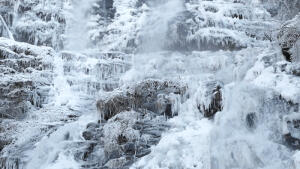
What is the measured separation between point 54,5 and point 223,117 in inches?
429

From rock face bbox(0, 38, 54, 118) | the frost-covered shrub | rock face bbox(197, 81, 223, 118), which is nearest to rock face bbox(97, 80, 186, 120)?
rock face bbox(197, 81, 223, 118)

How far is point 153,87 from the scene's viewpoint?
10.2m

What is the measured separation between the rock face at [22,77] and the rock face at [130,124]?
2.36m

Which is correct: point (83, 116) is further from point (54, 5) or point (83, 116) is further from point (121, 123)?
point (54, 5)

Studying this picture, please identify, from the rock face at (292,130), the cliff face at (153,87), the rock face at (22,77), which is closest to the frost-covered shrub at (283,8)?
the cliff face at (153,87)

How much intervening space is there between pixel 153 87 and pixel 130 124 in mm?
1679

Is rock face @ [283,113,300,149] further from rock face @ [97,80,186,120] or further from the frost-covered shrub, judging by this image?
the frost-covered shrub

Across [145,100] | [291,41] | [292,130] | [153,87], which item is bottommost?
[292,130]

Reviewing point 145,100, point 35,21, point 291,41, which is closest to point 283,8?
point 291,41

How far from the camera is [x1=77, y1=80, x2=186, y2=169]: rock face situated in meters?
8.25

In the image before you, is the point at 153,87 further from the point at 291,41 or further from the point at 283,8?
the point at 283,8

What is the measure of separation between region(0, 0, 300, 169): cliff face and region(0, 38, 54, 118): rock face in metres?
0.03

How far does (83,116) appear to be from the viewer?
402 inches

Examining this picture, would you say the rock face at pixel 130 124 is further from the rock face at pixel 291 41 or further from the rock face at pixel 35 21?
the rock face at pixel 35 21
